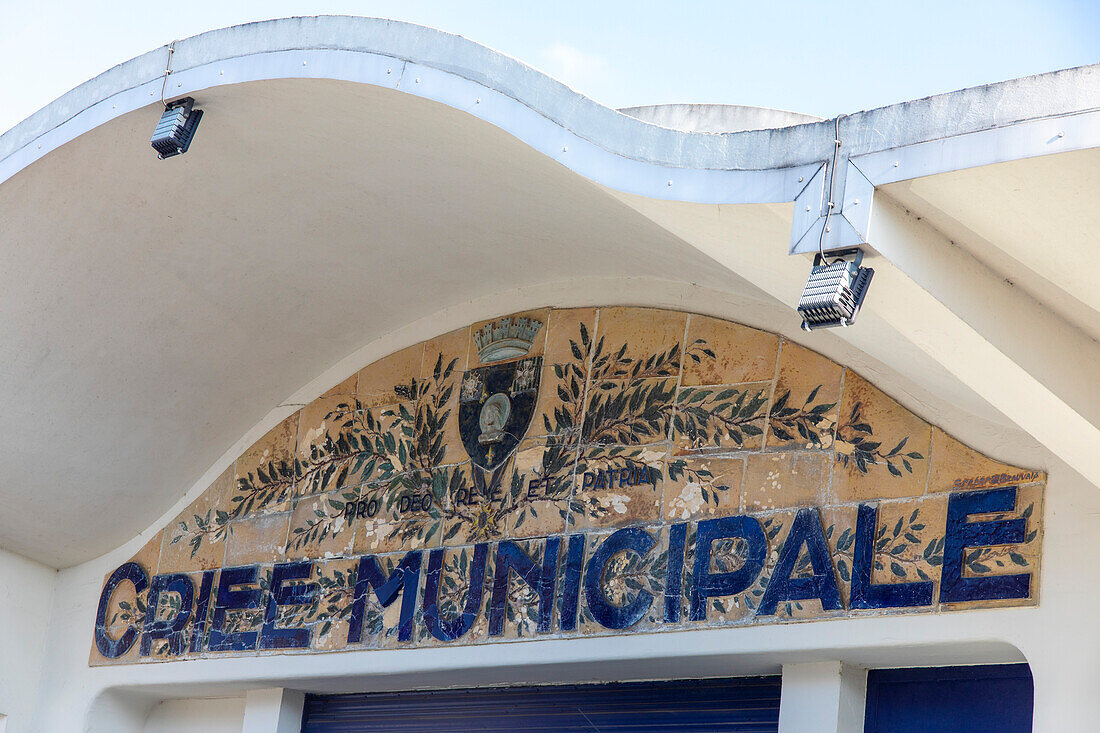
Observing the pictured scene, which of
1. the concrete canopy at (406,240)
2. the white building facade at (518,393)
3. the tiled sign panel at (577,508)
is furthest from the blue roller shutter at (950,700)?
the concrete canopy at (406,240)

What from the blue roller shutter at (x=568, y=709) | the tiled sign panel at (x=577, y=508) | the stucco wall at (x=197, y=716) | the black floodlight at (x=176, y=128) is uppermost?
the black floodlight at (x=176, y=128)

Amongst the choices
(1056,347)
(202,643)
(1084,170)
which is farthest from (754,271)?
(202,643)

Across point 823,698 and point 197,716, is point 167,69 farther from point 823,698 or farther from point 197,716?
point 197,716

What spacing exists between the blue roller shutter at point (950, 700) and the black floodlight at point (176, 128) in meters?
3.68

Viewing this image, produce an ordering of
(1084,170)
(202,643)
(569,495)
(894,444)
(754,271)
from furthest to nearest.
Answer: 1. (202,643)
2. (569,495)
3. (894,444)
4. (754,271)
5. (1084,170)

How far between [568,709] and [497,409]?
5.02ft

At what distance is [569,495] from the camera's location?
21.5 feet

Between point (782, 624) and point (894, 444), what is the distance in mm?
862

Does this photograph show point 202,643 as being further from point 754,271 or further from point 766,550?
point 754,271

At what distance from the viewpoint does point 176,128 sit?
19.2 feet

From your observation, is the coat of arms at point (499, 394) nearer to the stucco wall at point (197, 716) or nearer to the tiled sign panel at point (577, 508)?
the tiled sign panel at point (577, 508)

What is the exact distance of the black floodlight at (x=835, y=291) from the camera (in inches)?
153

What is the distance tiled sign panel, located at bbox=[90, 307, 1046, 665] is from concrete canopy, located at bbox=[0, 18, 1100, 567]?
187 millimetres

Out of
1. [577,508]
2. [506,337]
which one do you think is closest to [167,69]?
[506,337]
